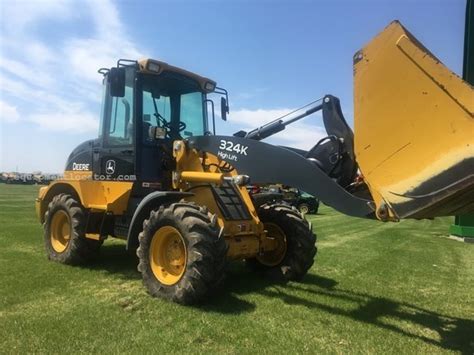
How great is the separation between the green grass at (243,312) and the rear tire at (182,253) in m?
0.25

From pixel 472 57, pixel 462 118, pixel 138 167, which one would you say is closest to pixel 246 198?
pixel 138 167

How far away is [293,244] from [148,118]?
10.2 ft

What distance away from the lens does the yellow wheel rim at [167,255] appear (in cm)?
665

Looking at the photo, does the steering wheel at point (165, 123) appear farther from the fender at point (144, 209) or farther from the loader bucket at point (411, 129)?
the loader bucket at point (411, 129)

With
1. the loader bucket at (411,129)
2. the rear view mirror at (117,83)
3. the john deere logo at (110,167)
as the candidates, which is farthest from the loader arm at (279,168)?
the john deere logo at (110,167)

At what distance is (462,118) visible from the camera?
4504 mm

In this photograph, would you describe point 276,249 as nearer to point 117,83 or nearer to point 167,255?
point 167,255

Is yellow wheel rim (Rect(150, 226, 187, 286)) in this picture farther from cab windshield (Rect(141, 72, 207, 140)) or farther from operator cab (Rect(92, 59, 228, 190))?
cab windshield (Rect(141, 72, 207, 140))

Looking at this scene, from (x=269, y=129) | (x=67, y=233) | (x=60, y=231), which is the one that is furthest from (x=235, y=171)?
(x=60, y=231)

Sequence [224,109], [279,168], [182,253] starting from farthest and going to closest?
1. [224,109]
2. [182,253]
3. [279,168]

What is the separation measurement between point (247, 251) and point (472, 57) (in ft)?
43.7

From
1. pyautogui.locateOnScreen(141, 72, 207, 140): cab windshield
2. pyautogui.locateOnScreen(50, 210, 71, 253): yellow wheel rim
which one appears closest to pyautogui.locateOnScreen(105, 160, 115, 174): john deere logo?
pyautogui.locateOnScreen(141, 72, 207, 140): cab windshield

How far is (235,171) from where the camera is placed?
699 cm

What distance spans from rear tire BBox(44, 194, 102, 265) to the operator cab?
78cm
